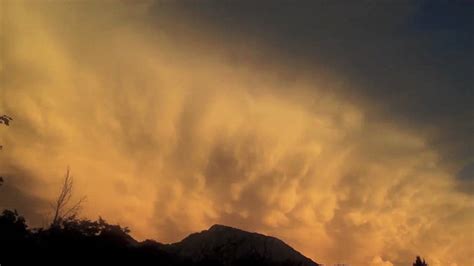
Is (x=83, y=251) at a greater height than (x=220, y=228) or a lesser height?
lesser

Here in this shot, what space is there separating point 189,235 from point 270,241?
16.1 meters

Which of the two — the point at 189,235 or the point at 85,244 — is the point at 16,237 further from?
the point at 189,235

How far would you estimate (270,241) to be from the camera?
278 feet

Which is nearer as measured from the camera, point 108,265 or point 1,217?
point 108,265

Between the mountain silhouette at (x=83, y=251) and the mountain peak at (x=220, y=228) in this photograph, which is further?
the mountain peak at (x=220, y=228)

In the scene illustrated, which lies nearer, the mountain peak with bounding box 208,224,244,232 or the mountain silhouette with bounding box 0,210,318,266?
the mountain silhouette with bounding box 0,210,318,266

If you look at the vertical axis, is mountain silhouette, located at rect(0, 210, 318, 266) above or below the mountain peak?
below

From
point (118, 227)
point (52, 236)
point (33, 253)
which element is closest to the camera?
point (33, 253)

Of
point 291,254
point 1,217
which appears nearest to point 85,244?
point 1,217

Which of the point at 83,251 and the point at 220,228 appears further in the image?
the point at 220,228

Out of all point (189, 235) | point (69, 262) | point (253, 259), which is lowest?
point (69, 262)

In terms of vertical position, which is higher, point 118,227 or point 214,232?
point 214,232

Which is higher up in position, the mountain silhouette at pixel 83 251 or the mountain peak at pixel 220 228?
the mountain peak at pixel 220 228

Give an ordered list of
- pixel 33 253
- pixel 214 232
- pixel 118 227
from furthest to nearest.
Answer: pixel 214 232 → pixel 118 227 → pixel 33 253
